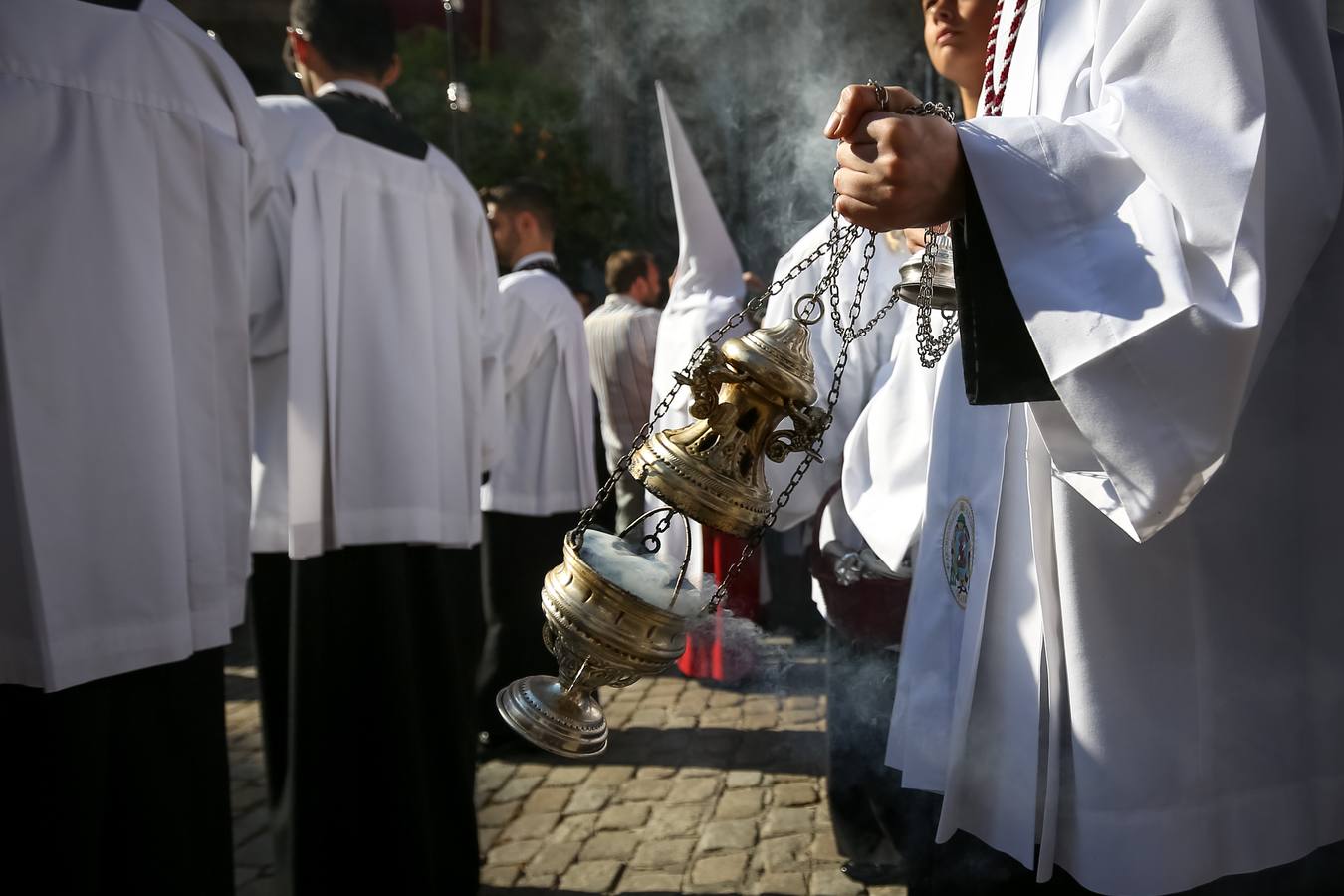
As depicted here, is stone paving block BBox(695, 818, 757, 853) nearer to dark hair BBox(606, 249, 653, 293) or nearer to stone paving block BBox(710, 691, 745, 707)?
stone paving block BBox(710, 691, 745, 707)

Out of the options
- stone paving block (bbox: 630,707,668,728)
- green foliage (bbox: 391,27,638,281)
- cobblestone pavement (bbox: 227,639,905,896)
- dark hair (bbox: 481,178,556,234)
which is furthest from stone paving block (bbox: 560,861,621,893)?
green foliage (bbox: 391,27,638,281)

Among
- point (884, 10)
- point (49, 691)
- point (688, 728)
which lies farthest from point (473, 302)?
point (688, 728)

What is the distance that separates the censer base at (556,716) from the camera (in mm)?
1179

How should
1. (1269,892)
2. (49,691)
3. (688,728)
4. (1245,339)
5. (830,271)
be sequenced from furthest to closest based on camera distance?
(688,728)
(49,691)
(1269,892)
(830,271)
(1245,339)

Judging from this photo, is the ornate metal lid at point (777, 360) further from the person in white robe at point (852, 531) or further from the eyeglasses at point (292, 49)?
the eyeglasses at point (292, 49)

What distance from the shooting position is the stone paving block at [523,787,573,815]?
3662 millimetres

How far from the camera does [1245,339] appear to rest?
1.02 m

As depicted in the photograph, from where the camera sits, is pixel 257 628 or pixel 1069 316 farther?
pixel 257 628

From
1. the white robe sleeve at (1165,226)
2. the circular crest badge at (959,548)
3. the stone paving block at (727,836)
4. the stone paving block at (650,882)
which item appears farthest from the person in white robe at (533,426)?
the white robe sleeve at (1165,226)

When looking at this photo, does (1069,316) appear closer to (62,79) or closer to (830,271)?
(830,271)

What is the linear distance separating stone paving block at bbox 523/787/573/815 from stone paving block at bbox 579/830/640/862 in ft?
1.01

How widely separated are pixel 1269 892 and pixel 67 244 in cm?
224

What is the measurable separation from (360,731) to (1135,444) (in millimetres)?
2461

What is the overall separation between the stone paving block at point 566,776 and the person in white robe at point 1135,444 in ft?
8.29
